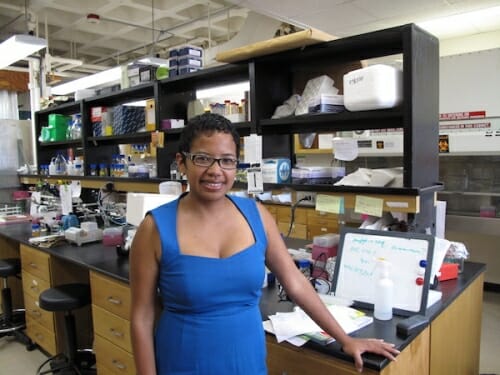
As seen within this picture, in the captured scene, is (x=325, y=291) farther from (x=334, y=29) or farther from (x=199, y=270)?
(x=334, y=29)

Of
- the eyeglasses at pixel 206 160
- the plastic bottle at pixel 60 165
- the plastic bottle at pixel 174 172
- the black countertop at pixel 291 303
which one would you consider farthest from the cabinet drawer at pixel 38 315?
the eyeglasses at pixel 206 160

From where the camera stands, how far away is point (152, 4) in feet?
16.1

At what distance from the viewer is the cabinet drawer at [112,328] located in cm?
212

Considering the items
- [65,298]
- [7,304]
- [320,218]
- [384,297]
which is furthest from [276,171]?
[7,304]

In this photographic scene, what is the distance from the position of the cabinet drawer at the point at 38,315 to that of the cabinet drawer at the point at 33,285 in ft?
0.17

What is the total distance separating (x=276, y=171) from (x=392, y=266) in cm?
76

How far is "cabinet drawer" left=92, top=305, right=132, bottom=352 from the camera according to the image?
212 cm

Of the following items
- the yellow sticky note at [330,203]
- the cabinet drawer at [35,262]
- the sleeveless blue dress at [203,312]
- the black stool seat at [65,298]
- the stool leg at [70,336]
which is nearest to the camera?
the sleeveless blue dress at [203,312]

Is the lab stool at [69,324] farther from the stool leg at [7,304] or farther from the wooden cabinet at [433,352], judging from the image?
the wooden cabinet at [433,352]

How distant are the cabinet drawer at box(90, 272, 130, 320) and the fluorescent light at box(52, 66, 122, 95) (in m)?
2.07

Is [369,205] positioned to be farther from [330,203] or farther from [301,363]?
[301,363]

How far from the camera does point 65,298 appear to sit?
95.8 inches

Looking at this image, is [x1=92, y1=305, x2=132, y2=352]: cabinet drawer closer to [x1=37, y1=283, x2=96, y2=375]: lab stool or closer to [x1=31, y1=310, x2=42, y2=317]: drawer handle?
[x1=37, y1=283, x2=96, y2=375]: lab stool

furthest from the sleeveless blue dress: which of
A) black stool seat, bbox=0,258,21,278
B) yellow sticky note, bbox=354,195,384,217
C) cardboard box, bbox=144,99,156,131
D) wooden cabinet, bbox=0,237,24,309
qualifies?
wooden cabinet, bbox=0,237,24,309
